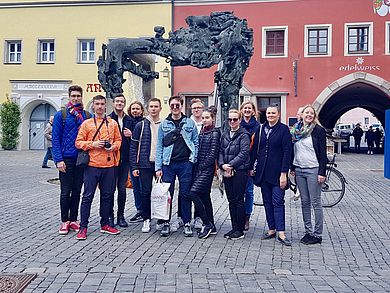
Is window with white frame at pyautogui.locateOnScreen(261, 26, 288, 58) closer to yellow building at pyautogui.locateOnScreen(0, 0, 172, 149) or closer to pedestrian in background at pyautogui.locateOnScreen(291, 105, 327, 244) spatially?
yellow building at pyautogui.locateOnScreen(0, 0, 172, 149)

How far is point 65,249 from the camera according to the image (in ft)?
20.0

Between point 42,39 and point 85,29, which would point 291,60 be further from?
point 42,39

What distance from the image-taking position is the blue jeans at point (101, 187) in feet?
22.2

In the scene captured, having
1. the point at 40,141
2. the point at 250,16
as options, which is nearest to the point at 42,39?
the point at 40,141

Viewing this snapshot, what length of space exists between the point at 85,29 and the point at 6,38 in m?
5.03

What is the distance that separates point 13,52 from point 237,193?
2740cm

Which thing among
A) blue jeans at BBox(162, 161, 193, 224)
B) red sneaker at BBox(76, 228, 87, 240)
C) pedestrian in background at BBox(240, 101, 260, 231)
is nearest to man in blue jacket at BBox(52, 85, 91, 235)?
red sneaker at BBox(76, 228, 87, 240)

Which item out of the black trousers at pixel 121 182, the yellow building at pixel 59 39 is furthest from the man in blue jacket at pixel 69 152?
the yellow building at pixel 59 39

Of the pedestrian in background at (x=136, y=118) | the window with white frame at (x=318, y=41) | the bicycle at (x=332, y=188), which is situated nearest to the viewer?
the pedestrian in background at (x=136, y=118)

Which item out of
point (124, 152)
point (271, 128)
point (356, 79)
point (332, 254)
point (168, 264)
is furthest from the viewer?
point (356, 79)

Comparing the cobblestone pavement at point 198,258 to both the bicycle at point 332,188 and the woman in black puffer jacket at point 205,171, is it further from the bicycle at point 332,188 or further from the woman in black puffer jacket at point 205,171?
the bicycle at point 332,188

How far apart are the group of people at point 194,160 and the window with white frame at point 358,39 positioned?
69.6 feet

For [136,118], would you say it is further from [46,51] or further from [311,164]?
[46,51]

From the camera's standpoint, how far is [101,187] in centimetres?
696
